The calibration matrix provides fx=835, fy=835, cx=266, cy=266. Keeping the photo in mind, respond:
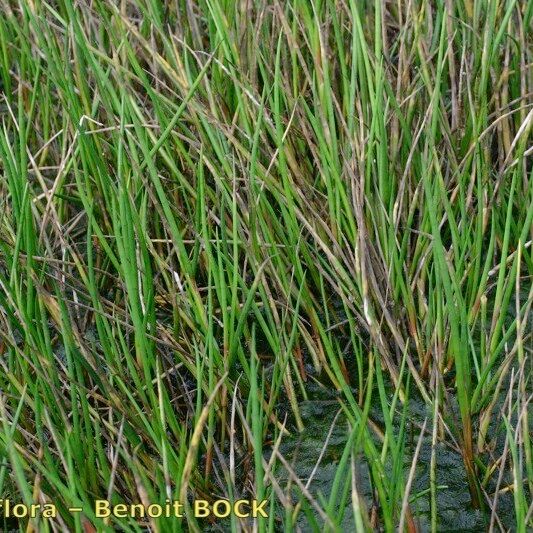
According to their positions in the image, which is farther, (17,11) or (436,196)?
(17,11)

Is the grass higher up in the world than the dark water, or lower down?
higher up

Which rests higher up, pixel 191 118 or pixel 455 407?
pixel 191 118

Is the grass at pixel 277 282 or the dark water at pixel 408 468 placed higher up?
the grass at pixel 277 282

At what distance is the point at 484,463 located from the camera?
3.63 feet

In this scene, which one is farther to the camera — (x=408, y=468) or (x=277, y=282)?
(x=277, y=282)

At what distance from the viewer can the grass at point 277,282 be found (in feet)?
3.40

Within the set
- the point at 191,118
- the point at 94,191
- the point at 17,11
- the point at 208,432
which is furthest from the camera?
the point at 17,11

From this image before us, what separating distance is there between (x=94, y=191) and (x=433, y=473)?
31.1 inches

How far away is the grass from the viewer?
104 centimetres

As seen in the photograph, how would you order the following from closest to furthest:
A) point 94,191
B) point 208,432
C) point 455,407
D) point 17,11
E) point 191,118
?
point 208,432
point 455,407
point 191,118
point 94,191
point 17,11

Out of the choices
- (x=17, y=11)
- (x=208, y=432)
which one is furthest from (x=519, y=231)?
(x=17, y=11)

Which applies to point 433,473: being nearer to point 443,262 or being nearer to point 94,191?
point 443,262

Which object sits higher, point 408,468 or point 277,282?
point 277,282

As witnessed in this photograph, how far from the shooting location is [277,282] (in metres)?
1.27
